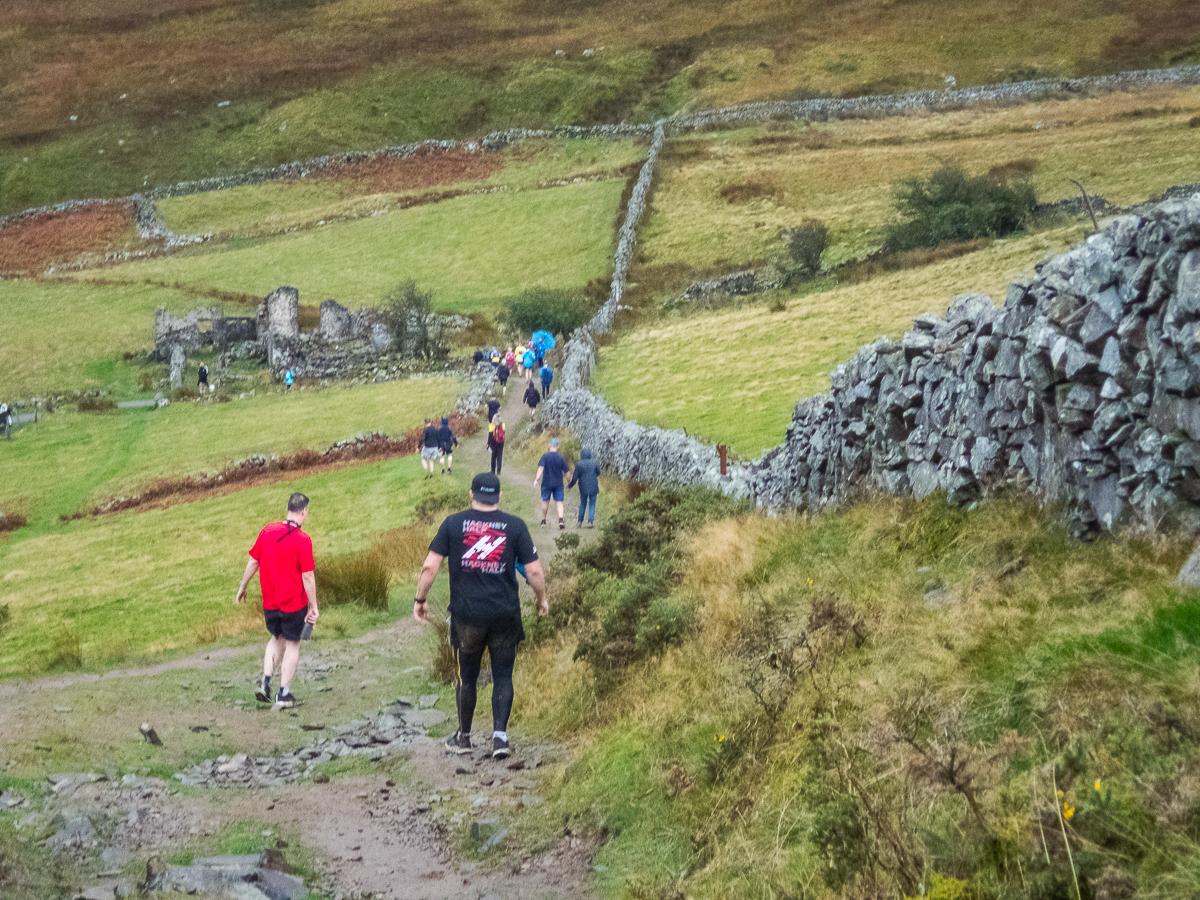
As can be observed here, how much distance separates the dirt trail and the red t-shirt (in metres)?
1.93

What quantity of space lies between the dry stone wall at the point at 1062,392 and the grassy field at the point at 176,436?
25.2 meters

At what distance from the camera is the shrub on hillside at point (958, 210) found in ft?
131

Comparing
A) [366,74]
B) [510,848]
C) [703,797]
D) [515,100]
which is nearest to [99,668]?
[510,848]


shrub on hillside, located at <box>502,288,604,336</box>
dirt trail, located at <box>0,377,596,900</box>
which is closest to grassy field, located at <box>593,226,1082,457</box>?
dirt trail, located at <box>0,377,596,900</box>

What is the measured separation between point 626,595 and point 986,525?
3807 mm

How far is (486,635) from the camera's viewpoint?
872 centimetres

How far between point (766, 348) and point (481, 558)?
21145mm

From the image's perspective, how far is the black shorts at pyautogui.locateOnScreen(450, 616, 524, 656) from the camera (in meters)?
8.66

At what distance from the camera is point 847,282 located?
119 ft

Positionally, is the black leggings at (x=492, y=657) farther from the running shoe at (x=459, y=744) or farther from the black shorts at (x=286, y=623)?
the black shorts at (x=286, y=623)

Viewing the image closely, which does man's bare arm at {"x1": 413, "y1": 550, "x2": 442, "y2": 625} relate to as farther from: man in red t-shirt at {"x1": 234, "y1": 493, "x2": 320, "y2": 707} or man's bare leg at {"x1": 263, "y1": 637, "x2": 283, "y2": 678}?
man's bare leg at {"x1": 263, "y1": 637, "x2": 283, "y2": 678}

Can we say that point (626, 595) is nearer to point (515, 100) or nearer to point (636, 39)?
point (515, 100)

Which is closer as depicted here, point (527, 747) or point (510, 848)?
point (510, 848)

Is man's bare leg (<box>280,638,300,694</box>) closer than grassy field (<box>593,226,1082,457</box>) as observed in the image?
Yes
